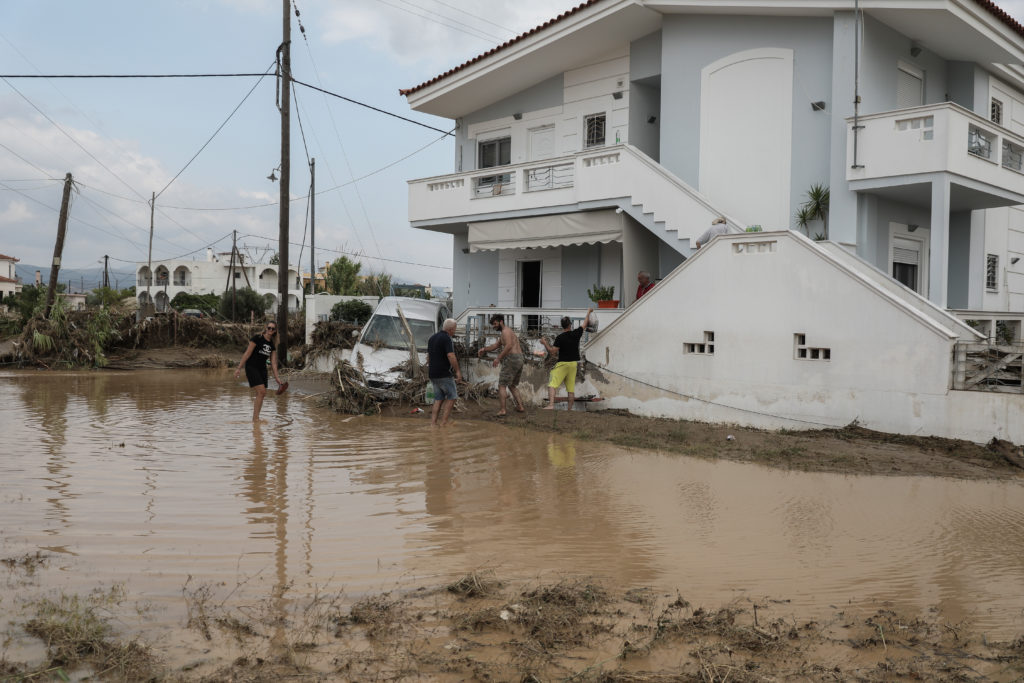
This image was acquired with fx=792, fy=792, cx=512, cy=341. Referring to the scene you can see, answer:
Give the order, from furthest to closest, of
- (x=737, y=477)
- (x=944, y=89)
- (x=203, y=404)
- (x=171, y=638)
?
(x=944, y=89)
(x=203, y=404)
(x=737, y=477)
(x=171, y=638)

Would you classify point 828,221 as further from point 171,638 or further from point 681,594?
point 171,638

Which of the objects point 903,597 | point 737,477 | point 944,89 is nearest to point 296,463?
point 737,477

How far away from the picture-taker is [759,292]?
12.2 m

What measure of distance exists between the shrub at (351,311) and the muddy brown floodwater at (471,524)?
1715 centimetres

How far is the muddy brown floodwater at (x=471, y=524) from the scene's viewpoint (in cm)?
517

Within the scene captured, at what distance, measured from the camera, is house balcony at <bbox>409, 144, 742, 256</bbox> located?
15.8m

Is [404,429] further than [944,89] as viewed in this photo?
No

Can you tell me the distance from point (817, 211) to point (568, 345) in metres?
5.86

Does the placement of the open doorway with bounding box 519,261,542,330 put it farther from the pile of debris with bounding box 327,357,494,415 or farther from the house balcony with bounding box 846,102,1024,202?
the house balcony with bounding box 846,102,1024,202

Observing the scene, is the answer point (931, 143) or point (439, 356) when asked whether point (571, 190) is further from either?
point (931, 143)

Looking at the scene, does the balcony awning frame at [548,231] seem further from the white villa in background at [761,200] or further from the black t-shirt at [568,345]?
the black t-shirt at [568,345]

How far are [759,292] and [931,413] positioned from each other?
303 centimetres

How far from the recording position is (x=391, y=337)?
17047 mm

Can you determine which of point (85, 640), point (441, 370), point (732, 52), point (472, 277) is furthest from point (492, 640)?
point (472, 277)
